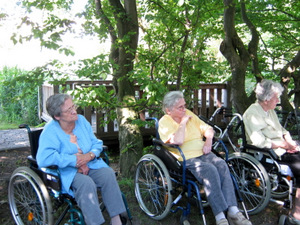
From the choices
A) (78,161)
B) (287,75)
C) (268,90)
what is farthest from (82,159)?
(287,75)

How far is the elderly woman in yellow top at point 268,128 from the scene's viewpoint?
2.74m

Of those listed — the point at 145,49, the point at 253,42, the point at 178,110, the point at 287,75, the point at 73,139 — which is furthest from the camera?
the point at 287,75

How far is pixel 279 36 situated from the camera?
6.00 meters

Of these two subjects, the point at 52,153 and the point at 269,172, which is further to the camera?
the point at 269,172

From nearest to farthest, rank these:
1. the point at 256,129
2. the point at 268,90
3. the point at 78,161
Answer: the point at 78,161 → the point at 256,129 → the point at 268,90

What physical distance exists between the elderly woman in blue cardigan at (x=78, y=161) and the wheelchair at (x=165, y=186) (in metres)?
0.45

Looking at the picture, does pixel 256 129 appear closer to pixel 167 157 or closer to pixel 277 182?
pixel 277 182

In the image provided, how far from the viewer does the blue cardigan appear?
211cm

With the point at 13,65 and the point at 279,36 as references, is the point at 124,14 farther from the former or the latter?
the point at 13,65

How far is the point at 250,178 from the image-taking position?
286 cm

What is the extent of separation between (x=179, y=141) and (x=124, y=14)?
1989 millimetres

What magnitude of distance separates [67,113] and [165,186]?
41.3 inches

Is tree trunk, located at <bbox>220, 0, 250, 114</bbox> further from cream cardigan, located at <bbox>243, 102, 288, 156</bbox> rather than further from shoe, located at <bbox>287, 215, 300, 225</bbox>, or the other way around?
shoe, located at <bbox>287, 215, 300, 225</bbox>

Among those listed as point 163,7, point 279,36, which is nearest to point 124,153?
point 163,7
